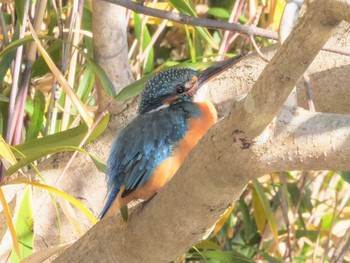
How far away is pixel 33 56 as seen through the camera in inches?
111

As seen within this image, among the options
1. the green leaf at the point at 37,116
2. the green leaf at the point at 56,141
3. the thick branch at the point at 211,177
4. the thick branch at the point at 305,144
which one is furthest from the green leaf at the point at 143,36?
the thick branch at the point at 305,144

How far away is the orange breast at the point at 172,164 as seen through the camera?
7.45ft

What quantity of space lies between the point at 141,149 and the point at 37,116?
1.83 feet

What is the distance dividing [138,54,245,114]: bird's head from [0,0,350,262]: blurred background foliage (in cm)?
5

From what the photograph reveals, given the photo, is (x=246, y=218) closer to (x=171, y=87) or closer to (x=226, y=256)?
(x=226, y=256)

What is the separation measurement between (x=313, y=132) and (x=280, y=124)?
0.06 m

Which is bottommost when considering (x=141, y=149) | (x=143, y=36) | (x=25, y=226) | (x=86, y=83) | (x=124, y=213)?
(x=25, y=226)

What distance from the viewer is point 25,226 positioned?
7.86ft

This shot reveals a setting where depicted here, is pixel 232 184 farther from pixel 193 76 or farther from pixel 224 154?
pixel 193 76

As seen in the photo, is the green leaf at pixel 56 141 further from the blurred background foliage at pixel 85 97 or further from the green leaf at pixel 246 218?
the green leaf at pixel 246 218

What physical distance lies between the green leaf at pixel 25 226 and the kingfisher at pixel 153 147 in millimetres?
191

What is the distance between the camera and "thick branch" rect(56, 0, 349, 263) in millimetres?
1469

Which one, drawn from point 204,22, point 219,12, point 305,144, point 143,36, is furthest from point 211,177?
point 219,12

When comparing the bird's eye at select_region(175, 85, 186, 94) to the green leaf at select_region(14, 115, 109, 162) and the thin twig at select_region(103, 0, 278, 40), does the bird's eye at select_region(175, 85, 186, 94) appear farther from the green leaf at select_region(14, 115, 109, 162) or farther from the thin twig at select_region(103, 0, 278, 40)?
the thin twig at select_region(103, 0, 278, 40)
